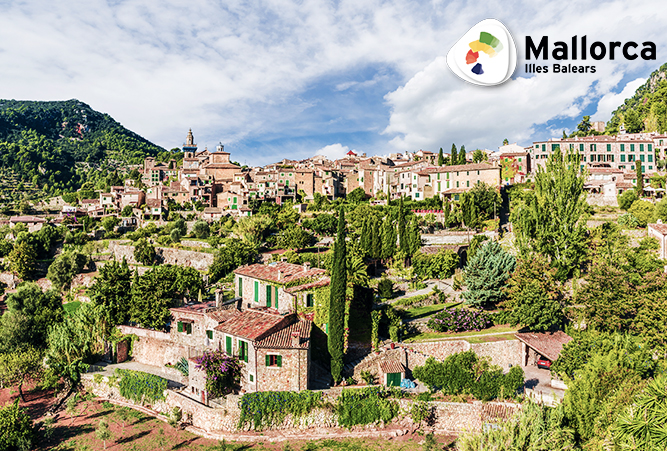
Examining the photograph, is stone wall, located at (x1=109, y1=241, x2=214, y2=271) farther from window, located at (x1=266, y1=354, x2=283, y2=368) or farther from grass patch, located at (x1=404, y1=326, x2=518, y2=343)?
window, located at (x1=266, y1=354, x2=283, y2=368)

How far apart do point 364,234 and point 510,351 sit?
20.9 metres

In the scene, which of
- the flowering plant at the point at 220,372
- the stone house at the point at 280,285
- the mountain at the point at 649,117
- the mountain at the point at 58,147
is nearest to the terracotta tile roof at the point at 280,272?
the stone house at the point at 280,285

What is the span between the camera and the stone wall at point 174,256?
53688mm

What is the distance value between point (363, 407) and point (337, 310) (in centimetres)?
539

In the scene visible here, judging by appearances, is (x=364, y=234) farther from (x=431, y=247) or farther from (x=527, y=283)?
(x=527, y=283)

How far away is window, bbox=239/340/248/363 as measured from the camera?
22.8 metres

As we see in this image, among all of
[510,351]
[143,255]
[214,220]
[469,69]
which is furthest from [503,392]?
[214,220]

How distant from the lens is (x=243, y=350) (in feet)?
75.6

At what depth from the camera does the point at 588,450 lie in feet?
51.5

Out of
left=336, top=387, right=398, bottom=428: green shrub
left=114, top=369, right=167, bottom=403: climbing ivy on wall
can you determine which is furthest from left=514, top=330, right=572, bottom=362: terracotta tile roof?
left=114, top=369, right=167, bottom=403: climbing ivy on wall

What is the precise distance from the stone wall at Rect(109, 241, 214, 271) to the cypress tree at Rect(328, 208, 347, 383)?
105ft

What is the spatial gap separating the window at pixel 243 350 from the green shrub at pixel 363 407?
18.5 ft

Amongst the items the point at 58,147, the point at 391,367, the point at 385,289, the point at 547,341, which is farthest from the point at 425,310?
the point at 58,147

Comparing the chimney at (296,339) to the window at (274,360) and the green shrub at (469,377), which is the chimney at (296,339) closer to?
the window at (274,360)
